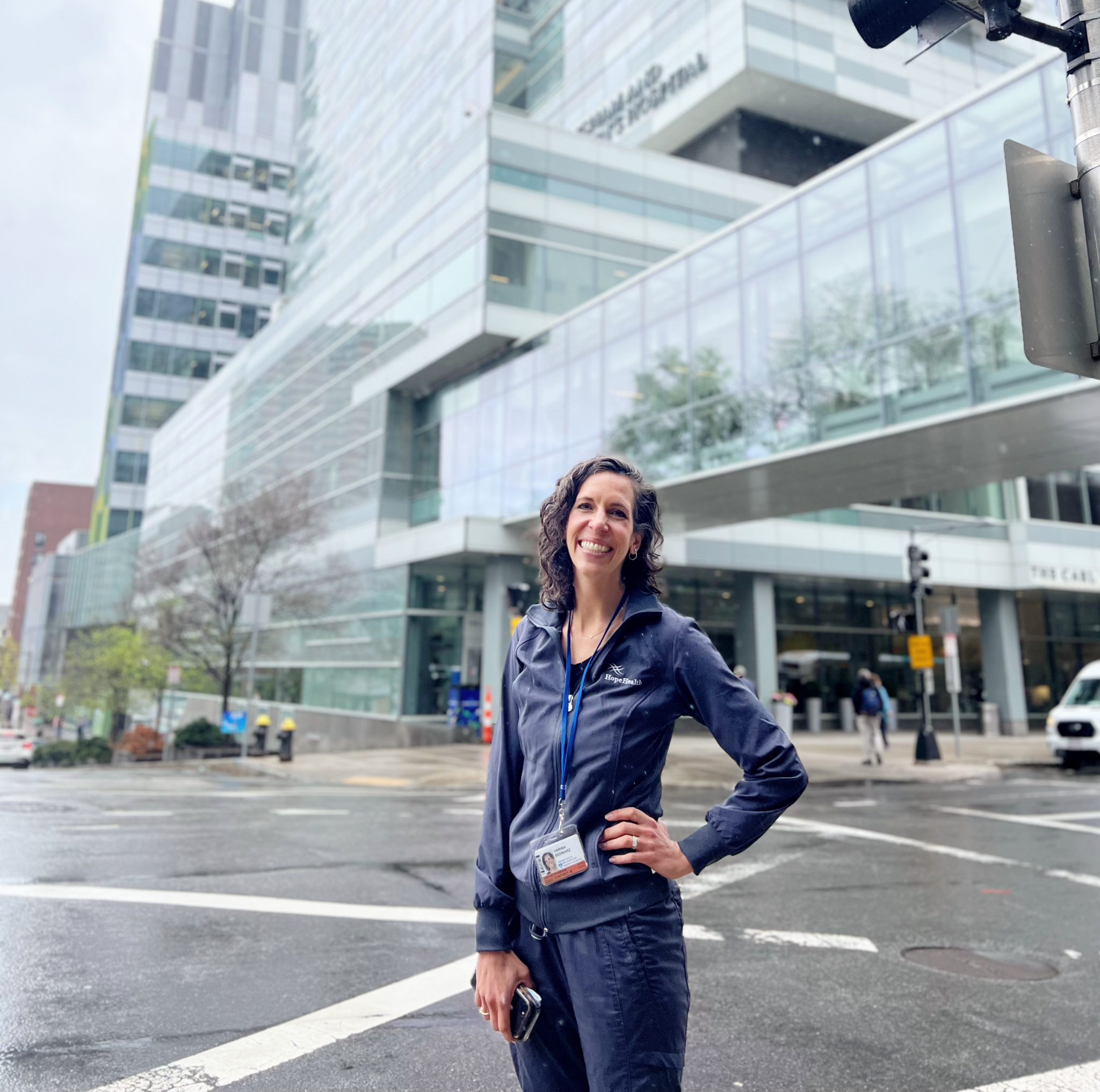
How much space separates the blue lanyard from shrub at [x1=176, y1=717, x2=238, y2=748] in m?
28.3

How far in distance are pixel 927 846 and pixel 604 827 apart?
8.54 m

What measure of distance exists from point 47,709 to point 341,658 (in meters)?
38.2

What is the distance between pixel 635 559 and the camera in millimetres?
2441

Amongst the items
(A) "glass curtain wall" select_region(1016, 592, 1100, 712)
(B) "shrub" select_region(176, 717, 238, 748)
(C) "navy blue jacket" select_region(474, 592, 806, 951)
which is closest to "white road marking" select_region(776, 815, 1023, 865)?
(C) "navy blue jacket" select_region(474, 592, 806, 951)

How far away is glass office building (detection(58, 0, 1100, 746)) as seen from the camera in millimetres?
15812

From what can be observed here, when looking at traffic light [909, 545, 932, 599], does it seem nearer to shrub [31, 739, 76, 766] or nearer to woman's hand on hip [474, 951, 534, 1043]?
woman's hand on hip [474, 951, 534, 1043]

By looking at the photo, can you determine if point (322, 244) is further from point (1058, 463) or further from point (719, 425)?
point (1058, 463)

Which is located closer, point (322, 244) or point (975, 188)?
point (975, 188)

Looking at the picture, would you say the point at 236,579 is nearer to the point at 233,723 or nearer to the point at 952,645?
the point at 233,723

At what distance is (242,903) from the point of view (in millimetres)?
6152

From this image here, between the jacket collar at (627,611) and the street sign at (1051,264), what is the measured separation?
1.88m

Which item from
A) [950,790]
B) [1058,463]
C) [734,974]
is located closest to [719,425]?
[1058,463]

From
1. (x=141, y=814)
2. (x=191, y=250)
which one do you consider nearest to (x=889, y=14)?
(x=141, y=814)

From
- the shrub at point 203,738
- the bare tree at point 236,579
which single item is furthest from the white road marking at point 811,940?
the shrub at point 203,738
